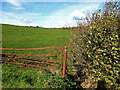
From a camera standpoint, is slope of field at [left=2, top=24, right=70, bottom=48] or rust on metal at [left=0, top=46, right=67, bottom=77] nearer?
rust on metal at [left=0, top=46, right=67, bottom=77]

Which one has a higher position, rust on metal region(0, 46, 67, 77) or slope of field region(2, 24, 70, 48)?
slope of field region(2, 24, 70, 48)

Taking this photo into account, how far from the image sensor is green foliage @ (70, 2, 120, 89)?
350cm

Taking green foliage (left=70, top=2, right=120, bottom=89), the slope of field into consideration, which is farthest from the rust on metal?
the slope of field

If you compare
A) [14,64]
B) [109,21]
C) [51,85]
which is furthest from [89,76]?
[14,64]

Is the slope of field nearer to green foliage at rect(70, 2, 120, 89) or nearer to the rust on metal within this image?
the rust on metal

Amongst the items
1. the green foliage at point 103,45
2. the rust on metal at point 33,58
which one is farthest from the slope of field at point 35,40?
the green foliage at point 103,45

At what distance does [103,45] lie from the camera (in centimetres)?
359

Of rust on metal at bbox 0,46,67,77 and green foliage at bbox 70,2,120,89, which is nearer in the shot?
green foliage at bbox 70,2,120,89

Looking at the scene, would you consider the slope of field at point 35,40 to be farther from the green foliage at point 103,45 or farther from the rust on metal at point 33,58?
the green foliage at point 103,45

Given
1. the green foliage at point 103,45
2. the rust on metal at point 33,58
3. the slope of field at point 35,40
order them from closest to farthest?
the green foliage at point 103,45 → the rust on metal at point 33,58 → the slope of field at point 35,40

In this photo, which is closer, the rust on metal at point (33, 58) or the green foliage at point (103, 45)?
the green foliage at point (103, 45)

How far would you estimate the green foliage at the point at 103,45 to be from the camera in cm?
350

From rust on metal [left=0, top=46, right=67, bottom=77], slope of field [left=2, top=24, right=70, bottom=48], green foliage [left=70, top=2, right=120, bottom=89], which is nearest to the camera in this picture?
green foliage [left=70, top=2, right=120, bottom=89]

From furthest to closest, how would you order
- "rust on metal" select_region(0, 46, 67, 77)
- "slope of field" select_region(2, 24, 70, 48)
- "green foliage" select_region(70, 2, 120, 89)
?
"slope of field" select_region(2, 24, 70, 48)
"rust on metal" select_region(0, 46, 67, 77)
"green foliage" select_region(70, 2, 120, 89)
